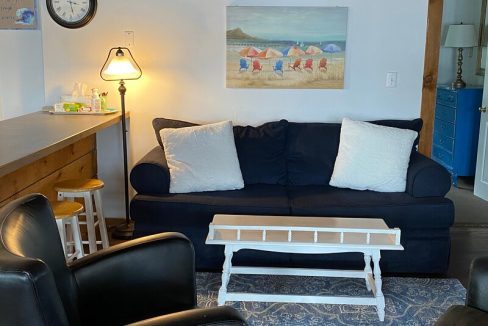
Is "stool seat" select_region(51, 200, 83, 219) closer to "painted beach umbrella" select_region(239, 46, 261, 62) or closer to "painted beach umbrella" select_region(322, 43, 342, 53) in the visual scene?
"painted beach umbrella" select_region(239, 46, 261, 62)

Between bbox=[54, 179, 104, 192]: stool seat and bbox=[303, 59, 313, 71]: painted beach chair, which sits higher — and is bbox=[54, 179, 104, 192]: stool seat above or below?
below

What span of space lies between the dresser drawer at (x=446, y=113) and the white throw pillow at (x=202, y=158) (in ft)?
10.3

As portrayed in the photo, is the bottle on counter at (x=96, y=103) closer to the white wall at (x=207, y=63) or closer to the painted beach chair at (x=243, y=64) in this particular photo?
the white wall at (x=207, y=63)

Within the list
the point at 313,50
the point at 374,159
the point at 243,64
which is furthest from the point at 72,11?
the point at 374,159

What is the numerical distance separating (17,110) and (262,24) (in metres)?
2.02

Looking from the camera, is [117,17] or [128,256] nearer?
[128,256]

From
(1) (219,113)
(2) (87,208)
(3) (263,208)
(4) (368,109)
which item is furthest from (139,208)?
(4) (368,109)

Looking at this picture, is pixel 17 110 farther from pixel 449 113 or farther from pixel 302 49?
pixel 449 113

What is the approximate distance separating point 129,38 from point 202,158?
3.91 feet

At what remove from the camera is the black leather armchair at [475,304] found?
1881 mm

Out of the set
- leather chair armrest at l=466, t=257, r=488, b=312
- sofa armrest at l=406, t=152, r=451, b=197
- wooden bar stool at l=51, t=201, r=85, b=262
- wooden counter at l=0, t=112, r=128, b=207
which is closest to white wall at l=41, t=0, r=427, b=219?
wooden counter at l=0, t=112, r=128, b=207

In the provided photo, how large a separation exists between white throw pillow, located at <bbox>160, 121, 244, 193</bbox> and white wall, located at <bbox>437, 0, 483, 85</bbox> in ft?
12.7

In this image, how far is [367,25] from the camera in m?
3.97

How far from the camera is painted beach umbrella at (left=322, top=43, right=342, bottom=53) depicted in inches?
Answer: 156
